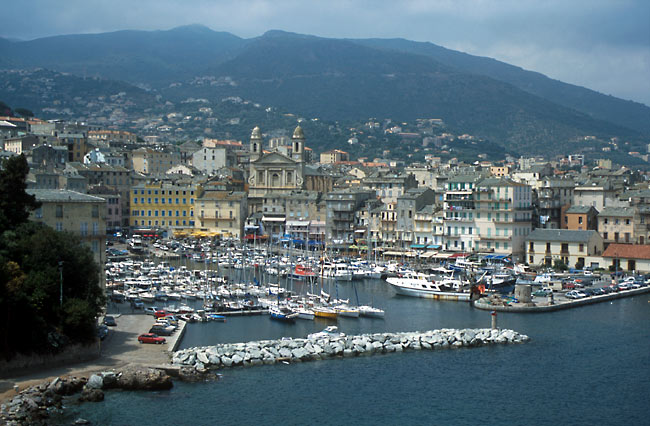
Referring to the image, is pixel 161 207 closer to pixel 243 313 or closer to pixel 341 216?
pixel 341 216

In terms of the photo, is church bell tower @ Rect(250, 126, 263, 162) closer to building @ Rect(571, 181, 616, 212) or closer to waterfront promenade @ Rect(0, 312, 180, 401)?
building @ Rect(571, 181, 616, 212)

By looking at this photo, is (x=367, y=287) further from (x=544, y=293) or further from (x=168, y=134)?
(x=168, y=134)

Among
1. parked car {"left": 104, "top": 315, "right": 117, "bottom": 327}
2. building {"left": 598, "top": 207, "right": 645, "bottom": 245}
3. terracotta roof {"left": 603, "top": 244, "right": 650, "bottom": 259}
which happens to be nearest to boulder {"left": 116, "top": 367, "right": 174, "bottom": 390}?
parked car {"left": 104, "top": 315, "right": 117, "bottom": 327}

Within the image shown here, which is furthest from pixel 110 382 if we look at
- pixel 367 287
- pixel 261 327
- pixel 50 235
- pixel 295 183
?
pixel 295 183

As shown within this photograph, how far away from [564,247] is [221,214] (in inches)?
1220

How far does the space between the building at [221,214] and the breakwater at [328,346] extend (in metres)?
39.6

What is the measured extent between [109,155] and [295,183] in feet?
76.6

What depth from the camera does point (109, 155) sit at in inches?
3718

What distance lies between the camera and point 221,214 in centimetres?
7625

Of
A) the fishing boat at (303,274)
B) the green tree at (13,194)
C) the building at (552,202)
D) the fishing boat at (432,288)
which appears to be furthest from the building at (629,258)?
the green tree at (13,194)

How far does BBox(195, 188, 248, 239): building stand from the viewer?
75875 mm

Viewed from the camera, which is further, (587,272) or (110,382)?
(587,272)

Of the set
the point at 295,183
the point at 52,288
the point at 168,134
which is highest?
the point at 168,134

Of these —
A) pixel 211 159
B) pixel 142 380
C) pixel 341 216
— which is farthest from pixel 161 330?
pixel 211 159
